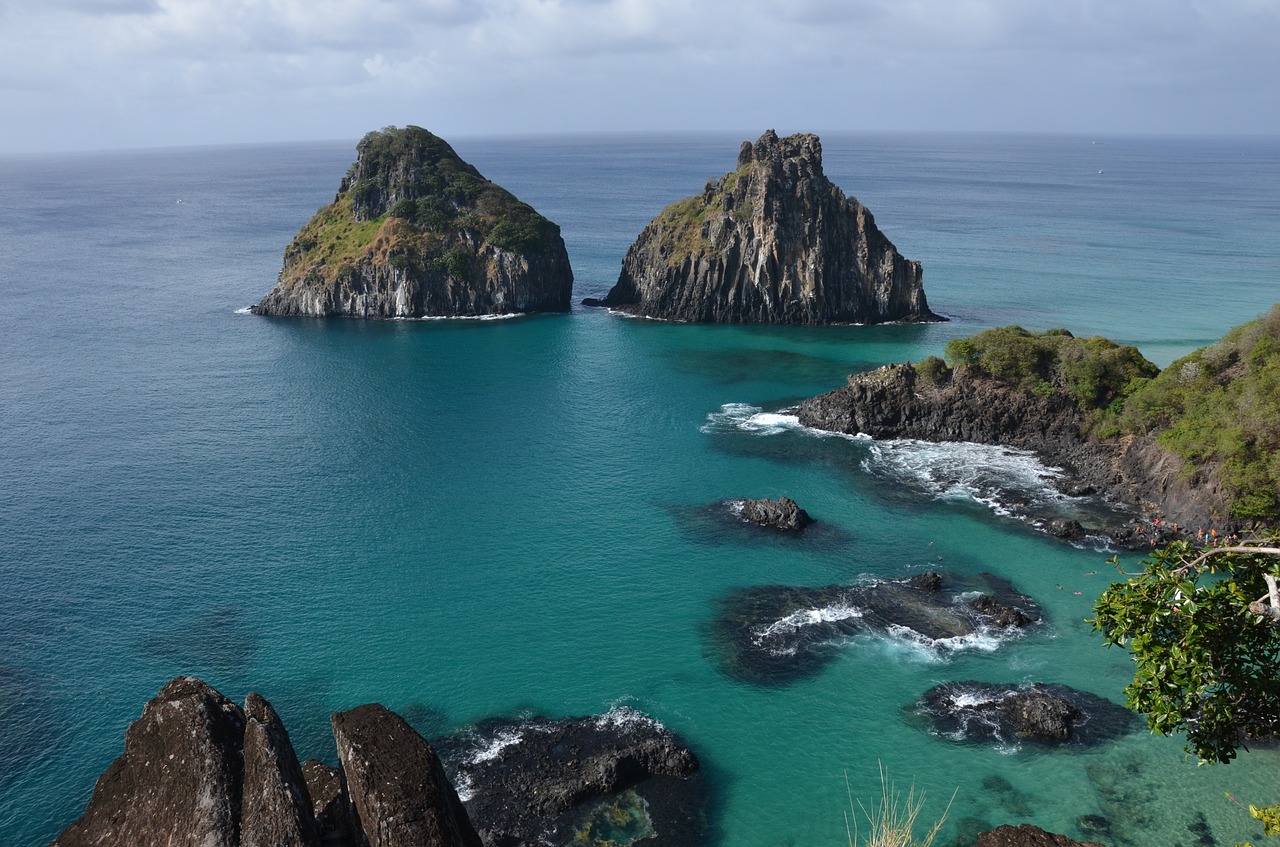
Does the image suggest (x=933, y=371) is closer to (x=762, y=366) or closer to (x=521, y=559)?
(x=762, y=366)

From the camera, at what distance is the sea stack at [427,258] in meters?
151

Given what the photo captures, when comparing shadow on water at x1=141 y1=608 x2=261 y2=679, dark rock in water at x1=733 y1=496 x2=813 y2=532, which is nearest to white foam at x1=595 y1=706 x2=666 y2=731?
shadow on water at x1=141 y1=608 x2=261 y2=679

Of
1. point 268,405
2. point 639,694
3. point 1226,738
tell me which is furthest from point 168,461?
point 1226,738

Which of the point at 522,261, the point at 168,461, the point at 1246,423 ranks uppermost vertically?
the point at 522,261

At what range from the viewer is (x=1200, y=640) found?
22.5 metres

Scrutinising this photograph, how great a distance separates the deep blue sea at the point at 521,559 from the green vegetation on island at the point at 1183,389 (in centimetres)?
986

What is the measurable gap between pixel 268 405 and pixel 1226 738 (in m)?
100

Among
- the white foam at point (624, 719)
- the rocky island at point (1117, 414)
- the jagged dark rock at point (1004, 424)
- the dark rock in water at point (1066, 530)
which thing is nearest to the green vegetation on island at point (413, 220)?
the jagged dark rock at point (1004, 424)

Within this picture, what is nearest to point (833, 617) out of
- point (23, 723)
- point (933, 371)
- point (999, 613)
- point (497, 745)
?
point (999, 613)

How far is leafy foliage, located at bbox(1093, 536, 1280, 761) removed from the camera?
888 inches

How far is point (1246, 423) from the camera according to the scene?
7056cm

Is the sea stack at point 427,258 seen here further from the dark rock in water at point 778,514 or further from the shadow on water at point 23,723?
the shadow on water at point 23,723

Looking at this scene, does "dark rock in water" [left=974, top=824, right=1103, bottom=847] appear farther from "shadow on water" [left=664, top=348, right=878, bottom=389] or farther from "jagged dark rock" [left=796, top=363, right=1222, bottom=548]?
"shadow on water" [left=664, top=348, right=878, bottom=389]

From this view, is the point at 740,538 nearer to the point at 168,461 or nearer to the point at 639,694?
the point at 639,694
